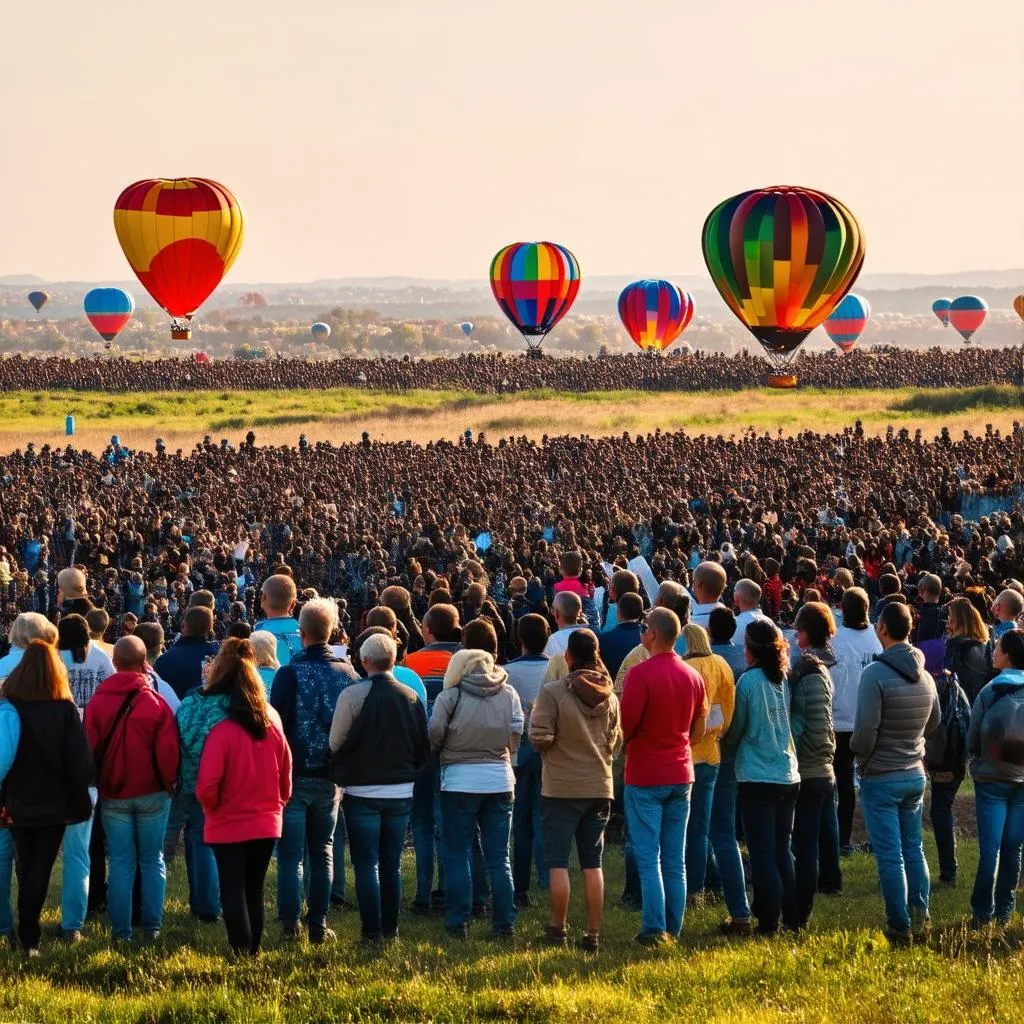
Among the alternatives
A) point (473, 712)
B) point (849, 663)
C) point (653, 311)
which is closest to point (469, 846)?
point (473, 712)

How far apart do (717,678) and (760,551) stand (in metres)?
12.4

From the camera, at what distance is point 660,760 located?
817cm

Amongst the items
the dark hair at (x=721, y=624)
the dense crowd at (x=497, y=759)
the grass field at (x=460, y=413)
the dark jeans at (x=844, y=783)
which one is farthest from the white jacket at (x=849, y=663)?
the grass field at (x=460, y=413)

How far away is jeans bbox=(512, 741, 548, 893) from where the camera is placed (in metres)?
9.39

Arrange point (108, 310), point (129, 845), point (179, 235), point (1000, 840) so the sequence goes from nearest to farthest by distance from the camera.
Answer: point (129, 845)
point (1000, 840)
point (179, 235)
point (108, 310)

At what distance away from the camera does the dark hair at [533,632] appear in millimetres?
8883

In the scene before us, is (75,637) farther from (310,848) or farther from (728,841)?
(728,841)

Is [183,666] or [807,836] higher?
[183,666]

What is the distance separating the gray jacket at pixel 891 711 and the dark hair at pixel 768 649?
0.42 metres

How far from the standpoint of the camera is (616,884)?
988cm

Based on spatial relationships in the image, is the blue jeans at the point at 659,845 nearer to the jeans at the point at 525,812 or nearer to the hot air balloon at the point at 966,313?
the jeans at the point at 525,812

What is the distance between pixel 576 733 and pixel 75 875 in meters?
2.59

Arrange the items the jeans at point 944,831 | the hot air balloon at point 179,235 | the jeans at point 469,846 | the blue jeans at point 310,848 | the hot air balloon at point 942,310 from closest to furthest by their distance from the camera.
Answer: the blue jeans at point 310,848 → the jeans at point 469,846 → the jeans at point 944,831 → the hot air balloon at point 179,235 → the hot air balloon at point 942,310

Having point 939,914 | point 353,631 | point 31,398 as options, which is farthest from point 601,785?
point 31,398
